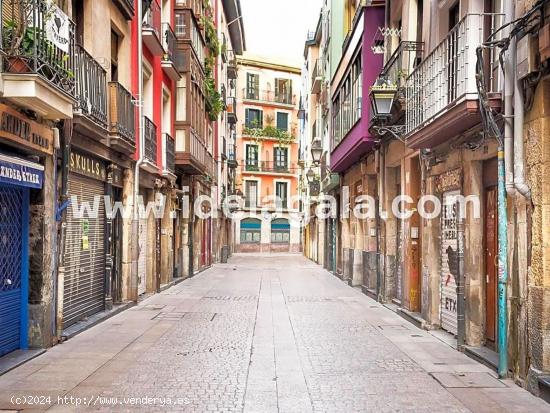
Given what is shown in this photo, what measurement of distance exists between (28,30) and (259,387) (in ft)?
16.8

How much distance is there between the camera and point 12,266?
860 centimetres

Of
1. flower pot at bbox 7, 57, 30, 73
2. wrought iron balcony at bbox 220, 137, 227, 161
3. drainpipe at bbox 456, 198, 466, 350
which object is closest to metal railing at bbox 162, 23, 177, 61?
flower pot at bbox 7, 57, 30, 73

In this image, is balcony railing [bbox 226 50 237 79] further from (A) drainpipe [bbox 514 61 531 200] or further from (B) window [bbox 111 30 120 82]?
(A) drainpipe [bbox 514 61 531 200]

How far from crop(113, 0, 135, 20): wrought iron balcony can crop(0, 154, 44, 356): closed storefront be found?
5769 millimetres

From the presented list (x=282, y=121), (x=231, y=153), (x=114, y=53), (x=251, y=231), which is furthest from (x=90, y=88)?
(x=282, y=121)

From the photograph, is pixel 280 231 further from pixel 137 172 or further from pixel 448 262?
pixel 448 262

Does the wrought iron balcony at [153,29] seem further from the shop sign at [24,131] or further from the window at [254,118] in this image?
the window at [254,118]

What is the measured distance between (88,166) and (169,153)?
7.77 m

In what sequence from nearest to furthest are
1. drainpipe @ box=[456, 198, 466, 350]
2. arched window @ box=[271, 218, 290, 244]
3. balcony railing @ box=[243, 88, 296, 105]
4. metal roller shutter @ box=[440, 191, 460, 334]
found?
1. drainpipe @ box=[456, 198, 466, 350]
2. metal roller shutter @ box=[440, 191, 460, 334]
3. arched window @ box=[271, 218, 290, 244]
4. balcony railing @ box=[243, 88, 296, 105]

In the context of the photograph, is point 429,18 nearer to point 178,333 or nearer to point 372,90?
point 372,90

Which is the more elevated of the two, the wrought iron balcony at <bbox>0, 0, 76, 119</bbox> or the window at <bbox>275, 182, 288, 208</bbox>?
the window at <bbox>275, 182, 288, 208</bbox>

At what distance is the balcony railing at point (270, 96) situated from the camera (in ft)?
193

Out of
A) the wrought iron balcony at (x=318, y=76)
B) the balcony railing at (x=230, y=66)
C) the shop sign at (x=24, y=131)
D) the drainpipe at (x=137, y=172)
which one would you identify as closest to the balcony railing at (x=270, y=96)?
the balcony railing at (x=230, y=66)

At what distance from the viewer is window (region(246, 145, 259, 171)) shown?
5897 centimetres
